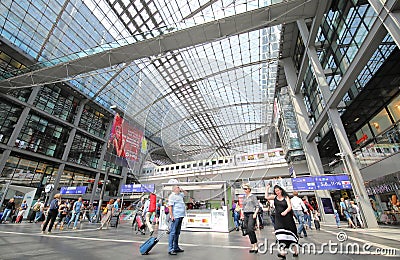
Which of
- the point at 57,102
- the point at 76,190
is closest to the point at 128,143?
the point at 76,190

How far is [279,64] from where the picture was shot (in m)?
25.7

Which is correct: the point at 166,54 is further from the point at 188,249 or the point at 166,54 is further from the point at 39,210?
the point at 39,210

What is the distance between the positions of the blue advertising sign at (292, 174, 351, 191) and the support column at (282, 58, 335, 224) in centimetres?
418

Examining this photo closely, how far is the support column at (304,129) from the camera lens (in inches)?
738

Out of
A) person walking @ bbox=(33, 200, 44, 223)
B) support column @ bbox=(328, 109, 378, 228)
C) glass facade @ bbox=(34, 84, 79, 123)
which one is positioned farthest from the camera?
glass facade @ bbox=(34, 84, 79, 123)

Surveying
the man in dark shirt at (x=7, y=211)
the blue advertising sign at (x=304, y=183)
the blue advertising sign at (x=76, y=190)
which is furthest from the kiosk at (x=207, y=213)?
the blue advertising sign at (x=76, y=190)

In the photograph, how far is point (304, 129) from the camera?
846 inches

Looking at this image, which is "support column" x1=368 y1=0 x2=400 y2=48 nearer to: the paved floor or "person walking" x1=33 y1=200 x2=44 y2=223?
the paved floor

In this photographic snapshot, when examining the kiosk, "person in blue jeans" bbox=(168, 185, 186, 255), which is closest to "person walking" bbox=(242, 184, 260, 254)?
"person in blue jeans" bbox=(168, 185, 186, 255)

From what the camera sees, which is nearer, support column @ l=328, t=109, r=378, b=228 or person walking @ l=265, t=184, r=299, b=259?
person walking @ l=265, t=184, r=299, b=259

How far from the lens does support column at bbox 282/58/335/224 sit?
738 inches

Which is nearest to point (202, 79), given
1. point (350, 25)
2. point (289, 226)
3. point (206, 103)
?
point (206, 103)

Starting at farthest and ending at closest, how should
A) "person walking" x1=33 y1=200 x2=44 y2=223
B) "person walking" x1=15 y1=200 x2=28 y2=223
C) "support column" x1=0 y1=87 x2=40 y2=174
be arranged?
"support column" x1=0 y1=87 x2=40 y2=174 < "person walking" x1=33 y1=200 x2=44 y2=223 < "person walking" x1=15 y1=200 x2=28 y2=223
